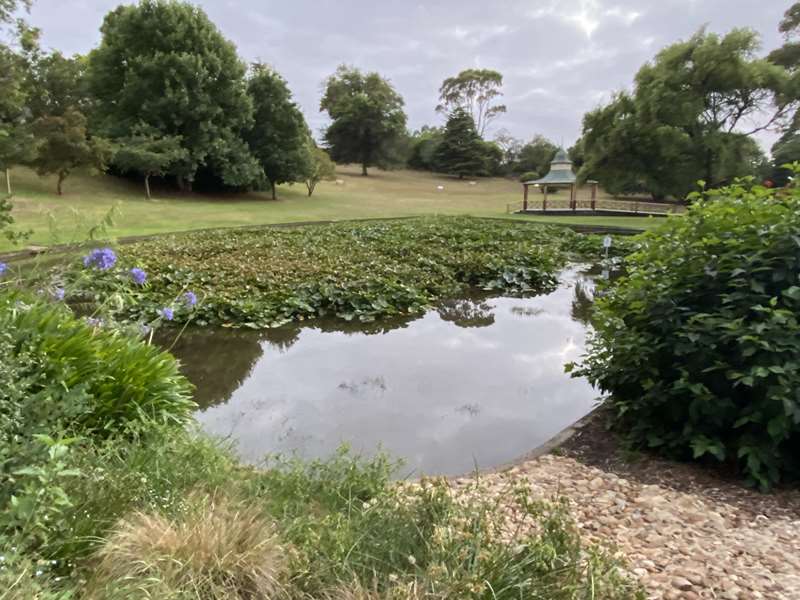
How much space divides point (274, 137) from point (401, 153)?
23.7 metres

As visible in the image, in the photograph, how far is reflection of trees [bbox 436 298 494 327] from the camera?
8.94m

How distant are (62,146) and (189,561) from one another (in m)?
27.8

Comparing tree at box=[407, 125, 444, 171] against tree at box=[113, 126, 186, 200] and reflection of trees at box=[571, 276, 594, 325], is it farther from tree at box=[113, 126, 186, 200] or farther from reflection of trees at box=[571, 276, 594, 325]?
reflection of trees at box=[571, 276, 594, 325]

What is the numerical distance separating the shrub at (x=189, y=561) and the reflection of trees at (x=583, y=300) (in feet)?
26.4

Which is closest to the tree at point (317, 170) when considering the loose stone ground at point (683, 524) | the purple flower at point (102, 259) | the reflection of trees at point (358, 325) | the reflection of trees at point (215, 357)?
the reflection of trees at point (358, 325)

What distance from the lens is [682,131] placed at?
27.3m

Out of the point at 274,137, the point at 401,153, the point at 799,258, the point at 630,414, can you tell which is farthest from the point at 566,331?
the point at 401,153

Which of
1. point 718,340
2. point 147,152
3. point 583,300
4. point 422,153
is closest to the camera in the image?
point 718,340

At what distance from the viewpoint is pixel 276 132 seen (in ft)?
107

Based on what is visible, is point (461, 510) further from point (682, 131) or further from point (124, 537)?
point (682, 131)

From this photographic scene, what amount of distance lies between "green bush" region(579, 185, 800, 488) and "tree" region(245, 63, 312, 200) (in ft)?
99.0

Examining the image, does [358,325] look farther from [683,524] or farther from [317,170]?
[317,170]

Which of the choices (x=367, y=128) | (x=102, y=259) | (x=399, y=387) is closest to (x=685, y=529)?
(x=399, y=387)

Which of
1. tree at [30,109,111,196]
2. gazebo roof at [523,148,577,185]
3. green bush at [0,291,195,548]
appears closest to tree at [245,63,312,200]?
tree at [30,109,111,196]
